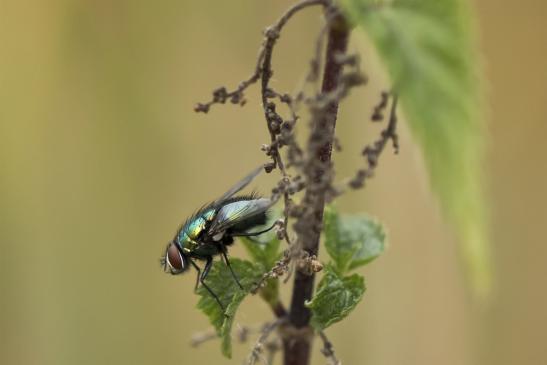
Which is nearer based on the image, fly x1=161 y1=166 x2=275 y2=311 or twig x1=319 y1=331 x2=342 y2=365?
twig x1=319 y1=331 x2=342 y2=365

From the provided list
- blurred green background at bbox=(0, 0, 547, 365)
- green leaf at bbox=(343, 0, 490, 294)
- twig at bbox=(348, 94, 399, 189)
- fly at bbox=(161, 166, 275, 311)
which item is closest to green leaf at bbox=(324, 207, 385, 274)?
fly at bbox=(161, 166, 275, 311)

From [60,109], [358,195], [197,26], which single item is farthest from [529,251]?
[60,109]

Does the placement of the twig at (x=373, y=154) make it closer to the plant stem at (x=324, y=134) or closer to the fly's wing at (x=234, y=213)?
the plant stem at (x=324, y=134)

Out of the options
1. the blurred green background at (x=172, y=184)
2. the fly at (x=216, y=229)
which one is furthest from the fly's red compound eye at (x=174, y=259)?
the blurred green background at (x=172, y=184)

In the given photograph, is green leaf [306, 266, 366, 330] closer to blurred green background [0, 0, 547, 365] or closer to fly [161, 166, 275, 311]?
fly [161, 166, 275, 311]

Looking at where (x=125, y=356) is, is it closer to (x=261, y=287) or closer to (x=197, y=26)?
(x=197, y=26)

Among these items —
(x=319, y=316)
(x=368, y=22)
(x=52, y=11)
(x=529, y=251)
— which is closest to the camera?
(x=368, y=22)
